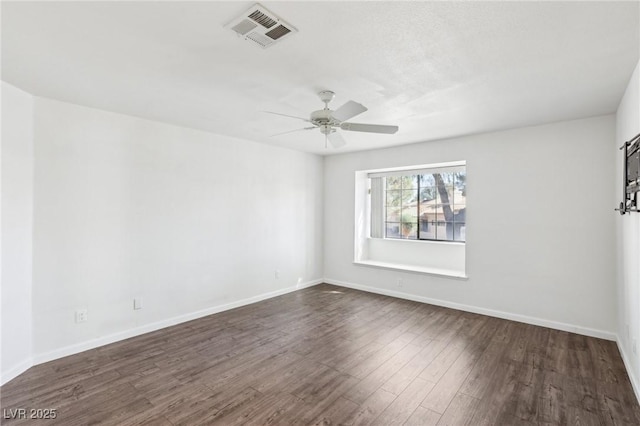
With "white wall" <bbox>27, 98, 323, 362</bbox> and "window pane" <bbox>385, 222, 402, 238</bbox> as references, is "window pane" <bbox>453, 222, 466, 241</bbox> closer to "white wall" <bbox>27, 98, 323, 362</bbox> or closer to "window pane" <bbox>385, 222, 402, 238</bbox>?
"window pane" <bbox>385, 222, 402, 238</bbox>

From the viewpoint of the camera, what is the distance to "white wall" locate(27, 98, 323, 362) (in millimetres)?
3014

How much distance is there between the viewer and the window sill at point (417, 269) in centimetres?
457

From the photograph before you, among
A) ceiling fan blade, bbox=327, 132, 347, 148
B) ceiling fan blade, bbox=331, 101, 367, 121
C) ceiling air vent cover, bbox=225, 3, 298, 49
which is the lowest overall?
ceiling fan blade, bbox=327, 132, 347, 148

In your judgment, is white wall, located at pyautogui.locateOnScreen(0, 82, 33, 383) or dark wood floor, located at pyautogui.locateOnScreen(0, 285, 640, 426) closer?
dark wood floor, located at pyautogui.locateOnScreen(0, 285, 640, 426)

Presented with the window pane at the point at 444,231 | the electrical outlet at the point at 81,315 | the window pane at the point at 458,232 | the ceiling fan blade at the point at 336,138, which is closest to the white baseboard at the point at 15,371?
the electrical outlet at the point at 81,315

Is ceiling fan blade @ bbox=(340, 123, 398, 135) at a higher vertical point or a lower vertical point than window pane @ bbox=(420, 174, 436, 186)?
higher

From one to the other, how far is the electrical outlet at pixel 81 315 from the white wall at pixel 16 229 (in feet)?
1.20

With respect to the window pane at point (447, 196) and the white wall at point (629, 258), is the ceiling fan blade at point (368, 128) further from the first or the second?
the window pane at point (447, 196)

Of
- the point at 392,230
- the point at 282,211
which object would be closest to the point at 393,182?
the point at 392,230

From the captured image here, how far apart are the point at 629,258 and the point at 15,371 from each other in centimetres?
536

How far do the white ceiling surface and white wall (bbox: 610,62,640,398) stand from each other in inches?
8.3

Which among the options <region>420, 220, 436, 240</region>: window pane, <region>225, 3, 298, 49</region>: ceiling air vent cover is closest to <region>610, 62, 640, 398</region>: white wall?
<region>420, 220, 436, 240</region>: window pane

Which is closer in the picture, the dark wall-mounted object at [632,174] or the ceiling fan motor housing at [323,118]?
the dark wall-mounted object at [632,174]

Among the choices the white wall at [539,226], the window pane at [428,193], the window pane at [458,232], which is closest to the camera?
the white wall at [539,226]
